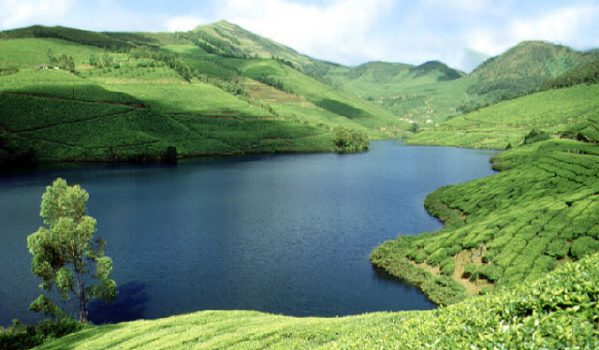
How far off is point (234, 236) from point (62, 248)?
4231 cm

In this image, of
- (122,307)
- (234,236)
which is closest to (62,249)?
(122,307)

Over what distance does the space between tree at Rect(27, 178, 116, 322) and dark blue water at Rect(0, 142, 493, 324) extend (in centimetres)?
581

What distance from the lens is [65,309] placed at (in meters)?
63.9

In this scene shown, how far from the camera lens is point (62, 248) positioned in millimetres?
59656

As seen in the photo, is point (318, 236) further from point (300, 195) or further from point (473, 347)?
point (473, 347)

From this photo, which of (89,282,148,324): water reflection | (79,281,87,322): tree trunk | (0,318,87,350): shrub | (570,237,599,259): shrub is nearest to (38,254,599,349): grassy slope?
(0,318,87,350): shrub

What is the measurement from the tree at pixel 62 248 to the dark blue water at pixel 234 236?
5806mm

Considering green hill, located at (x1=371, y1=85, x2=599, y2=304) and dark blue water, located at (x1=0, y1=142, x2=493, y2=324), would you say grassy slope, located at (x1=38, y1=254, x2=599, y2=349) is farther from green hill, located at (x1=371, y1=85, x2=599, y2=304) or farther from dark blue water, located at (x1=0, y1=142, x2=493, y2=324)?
dark blue water, located at (x1=0, y1=142, x2=493, y2=324)

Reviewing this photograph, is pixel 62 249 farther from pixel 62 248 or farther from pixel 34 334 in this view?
pixel 34 334

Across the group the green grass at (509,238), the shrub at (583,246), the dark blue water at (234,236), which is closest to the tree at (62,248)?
the dark blue water at (234,236)

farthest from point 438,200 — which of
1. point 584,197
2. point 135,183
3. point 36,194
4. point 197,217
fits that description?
point 36,194

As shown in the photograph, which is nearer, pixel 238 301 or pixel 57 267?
pixel 57 267

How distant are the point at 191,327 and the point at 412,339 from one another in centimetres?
3042

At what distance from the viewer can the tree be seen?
189ft
